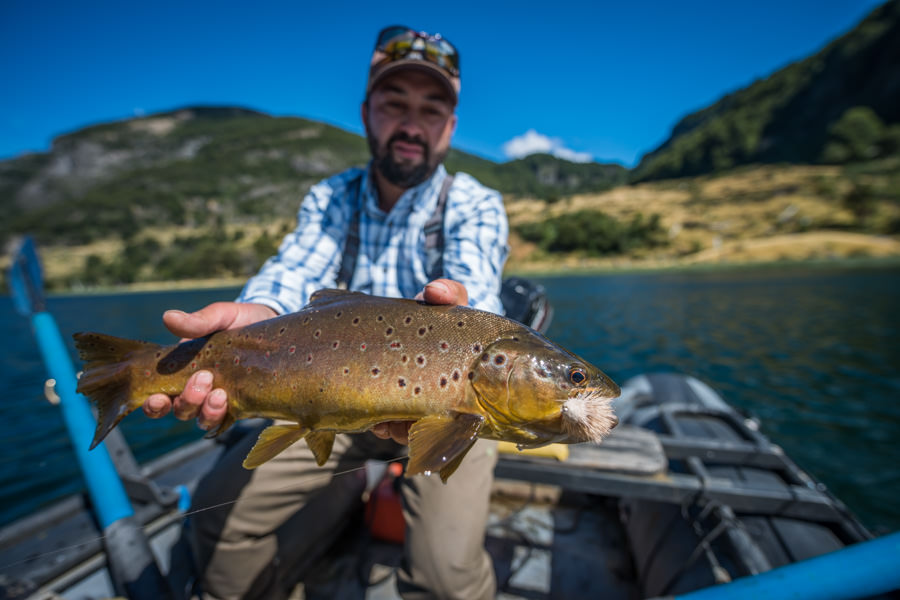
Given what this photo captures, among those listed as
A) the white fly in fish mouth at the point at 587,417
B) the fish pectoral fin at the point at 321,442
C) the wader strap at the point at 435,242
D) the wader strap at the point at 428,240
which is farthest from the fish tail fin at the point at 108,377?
the white fly in fish mouth at the point at 587,417

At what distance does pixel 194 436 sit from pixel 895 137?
431 ft

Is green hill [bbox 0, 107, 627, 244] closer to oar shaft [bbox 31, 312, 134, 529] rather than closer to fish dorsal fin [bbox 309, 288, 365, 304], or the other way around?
oar shaft [bbox 31, 312, 134, 529]

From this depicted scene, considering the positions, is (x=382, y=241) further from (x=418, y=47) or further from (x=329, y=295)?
(x=418, y=47)

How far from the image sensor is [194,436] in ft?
30.7

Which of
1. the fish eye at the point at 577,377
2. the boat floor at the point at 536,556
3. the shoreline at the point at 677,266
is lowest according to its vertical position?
the shoreline at the point at 677,266

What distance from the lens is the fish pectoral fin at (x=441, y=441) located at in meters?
1.49

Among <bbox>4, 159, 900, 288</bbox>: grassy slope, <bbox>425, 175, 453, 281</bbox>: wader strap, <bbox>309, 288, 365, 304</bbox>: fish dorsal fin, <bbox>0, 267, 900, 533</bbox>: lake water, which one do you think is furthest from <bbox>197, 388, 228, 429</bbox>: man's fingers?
<bbox>4, 159, 900, 288</bbox>: grassy slope

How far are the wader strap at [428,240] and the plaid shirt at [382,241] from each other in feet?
0.11

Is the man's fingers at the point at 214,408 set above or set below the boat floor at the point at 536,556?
above

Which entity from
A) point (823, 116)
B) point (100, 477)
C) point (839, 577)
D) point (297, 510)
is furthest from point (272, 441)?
point (823, 116)

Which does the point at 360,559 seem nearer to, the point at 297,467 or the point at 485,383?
the point at 297,467

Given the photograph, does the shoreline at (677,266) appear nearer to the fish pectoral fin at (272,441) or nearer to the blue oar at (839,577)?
the blue oar at (839,577)

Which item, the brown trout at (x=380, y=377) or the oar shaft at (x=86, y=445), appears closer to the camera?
the brown trout at (x=380, y=377)

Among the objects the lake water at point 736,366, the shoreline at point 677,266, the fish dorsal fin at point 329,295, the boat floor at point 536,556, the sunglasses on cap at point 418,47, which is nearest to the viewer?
the fish dorsal fin at point 329,295
